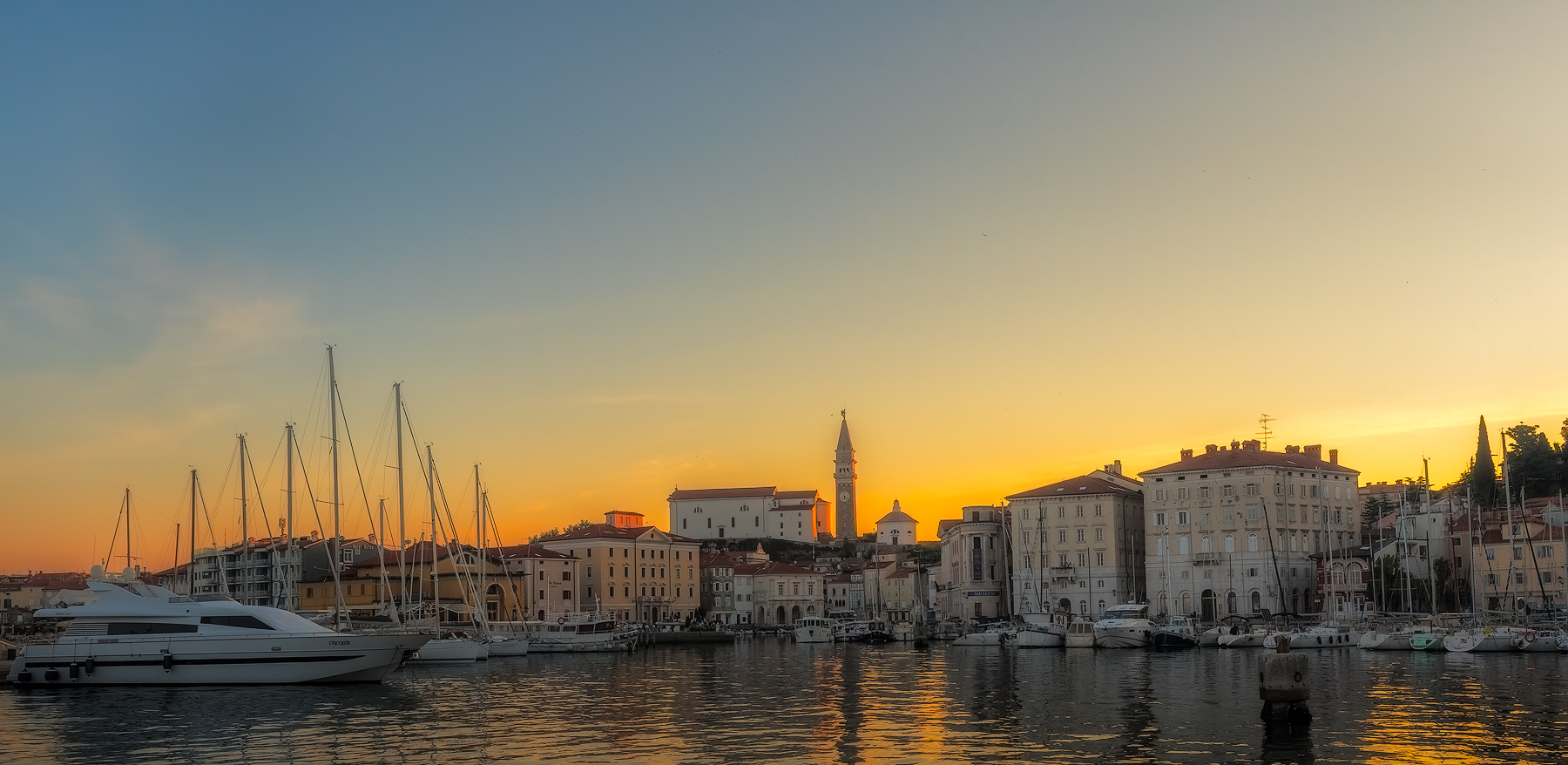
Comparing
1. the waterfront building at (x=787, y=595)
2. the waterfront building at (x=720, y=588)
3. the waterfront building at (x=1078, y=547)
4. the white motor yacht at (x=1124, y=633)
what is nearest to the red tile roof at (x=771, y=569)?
the waterfront building at (x=787, y=595)

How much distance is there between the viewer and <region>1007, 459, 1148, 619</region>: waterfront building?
100 m

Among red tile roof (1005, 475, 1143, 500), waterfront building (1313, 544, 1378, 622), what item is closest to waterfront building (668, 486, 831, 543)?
red tile roof (1005, 475, 1143, 500)

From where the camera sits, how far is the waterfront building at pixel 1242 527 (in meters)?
93.2

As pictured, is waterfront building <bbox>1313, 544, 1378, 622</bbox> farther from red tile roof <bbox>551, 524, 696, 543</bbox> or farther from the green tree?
red tile roof <bbox>551, 524, 696, 543</bbox>

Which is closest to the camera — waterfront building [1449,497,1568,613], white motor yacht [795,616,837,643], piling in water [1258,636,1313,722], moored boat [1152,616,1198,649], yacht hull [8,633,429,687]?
piling in water [1258,636,1313,722]

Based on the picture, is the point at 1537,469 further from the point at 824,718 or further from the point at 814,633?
the point at 824,718

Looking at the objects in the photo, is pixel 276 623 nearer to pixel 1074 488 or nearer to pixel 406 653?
pixel 406 653

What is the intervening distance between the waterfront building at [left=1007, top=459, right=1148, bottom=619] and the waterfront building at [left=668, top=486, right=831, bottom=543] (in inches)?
2969

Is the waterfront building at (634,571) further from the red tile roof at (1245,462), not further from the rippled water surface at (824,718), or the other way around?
the rippled water surface at (824,718)

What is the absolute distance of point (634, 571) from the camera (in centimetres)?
12069

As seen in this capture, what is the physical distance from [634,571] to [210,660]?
79704mm

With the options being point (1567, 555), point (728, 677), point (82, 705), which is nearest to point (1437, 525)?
point (1567, 555)

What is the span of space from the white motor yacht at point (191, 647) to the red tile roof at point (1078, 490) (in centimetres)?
6694

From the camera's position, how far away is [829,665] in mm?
58344
